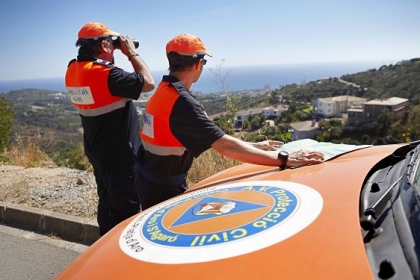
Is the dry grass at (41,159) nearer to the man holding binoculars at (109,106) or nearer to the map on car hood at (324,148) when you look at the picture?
the man holding binoculars at (109,106)

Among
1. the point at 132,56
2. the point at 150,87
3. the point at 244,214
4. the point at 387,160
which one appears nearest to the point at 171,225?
the point at 244,214

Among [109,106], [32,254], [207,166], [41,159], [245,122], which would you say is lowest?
[32,254]

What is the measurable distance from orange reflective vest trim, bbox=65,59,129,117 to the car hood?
1573 mm

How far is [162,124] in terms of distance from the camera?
2512 millimetres

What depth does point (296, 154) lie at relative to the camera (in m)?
2.27

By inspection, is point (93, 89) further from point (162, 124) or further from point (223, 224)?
point (223, 224)

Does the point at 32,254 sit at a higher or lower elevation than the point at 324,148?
lower

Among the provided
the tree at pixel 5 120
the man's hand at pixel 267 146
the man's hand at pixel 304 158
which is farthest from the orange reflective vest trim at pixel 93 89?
the tree at pixel 5 120

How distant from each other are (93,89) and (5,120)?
1145cm

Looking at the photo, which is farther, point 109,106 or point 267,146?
point 109,106

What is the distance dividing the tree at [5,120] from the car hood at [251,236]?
11556mm

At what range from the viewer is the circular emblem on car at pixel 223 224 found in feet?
4.28

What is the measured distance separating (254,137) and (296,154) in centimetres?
374

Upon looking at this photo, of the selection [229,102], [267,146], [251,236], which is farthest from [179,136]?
[229,102]
